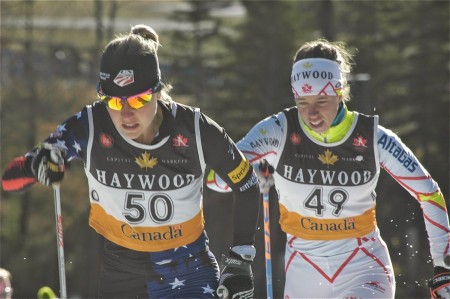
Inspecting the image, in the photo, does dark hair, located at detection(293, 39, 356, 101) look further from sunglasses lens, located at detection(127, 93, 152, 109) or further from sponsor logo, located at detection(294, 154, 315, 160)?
sunglasses lens, located at detection(127, 93, 152, 109)

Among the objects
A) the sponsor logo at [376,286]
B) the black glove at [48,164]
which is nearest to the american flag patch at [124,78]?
the black glove at [48,164]

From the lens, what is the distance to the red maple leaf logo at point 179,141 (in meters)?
4.95

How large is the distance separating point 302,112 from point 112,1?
1022 inches

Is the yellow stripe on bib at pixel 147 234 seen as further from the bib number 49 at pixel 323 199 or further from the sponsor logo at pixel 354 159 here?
the sponsor logo at pixel 354 159

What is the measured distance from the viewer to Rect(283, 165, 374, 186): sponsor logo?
589 cm

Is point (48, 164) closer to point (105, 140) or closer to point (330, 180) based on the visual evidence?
point (105, 140)

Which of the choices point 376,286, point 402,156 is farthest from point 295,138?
point 376,286

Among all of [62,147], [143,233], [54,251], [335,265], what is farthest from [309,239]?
[54,251]

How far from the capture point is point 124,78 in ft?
15.5

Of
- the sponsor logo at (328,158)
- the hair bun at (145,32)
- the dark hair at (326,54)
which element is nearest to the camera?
the hair bun at (145,32)

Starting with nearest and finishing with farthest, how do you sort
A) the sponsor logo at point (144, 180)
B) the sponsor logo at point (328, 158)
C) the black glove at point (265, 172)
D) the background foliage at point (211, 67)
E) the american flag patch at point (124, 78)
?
the american flag patch at point (124, 78)
the sponsor logo at point (144, 180)
the black glove at point (265, 172)
the sponsor logo at point (328, 158)
the background foliage at point (211, 67)

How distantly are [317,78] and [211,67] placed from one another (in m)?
26.6

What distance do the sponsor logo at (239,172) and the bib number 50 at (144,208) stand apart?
0.35 meters

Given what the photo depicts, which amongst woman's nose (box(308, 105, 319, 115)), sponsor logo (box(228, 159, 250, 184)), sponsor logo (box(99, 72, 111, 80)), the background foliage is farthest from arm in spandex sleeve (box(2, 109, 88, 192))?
the background foliage
